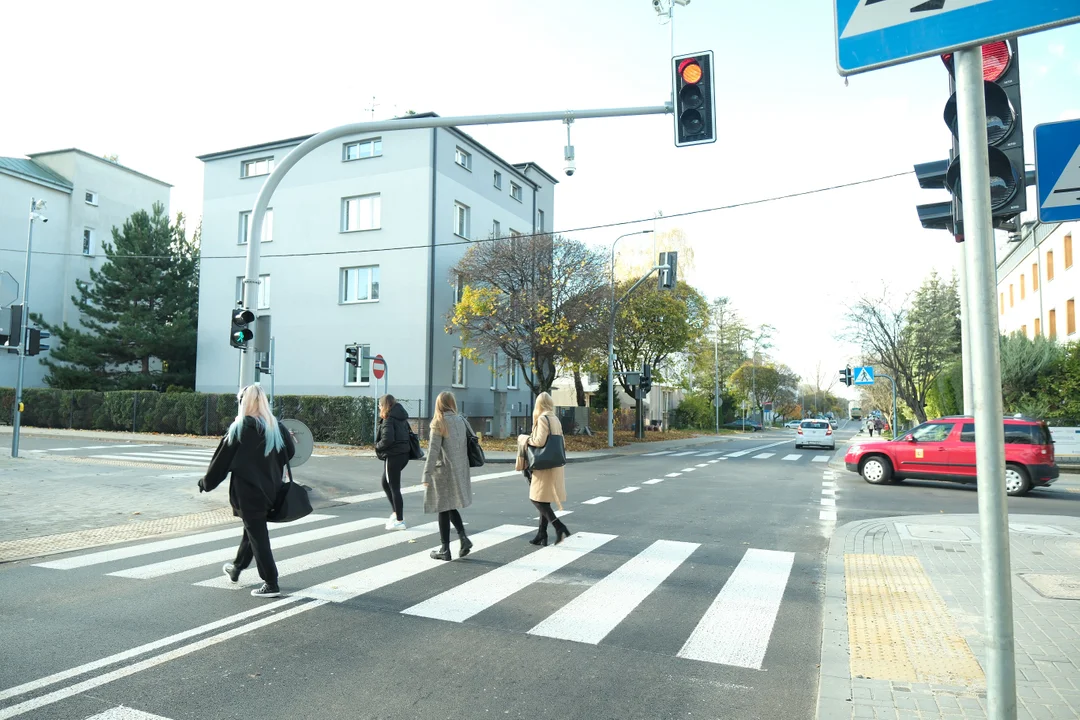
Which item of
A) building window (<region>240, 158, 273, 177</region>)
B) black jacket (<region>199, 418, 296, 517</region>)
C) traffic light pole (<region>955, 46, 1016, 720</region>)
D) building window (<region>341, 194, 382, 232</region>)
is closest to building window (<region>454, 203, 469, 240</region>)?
building window (<region>341, 194, 382, 232</region>)

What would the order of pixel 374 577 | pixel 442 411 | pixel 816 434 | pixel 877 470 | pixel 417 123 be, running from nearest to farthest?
pixel 374 577 → pixel 442 411 → pixel 417 123 → pixel 877 470 → pixel 816 434

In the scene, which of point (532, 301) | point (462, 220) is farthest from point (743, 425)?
point (532, 301)

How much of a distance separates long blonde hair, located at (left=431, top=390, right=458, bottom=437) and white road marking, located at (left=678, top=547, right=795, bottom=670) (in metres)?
3.26

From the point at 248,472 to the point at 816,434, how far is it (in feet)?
106

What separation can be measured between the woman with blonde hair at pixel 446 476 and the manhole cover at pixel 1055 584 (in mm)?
5216

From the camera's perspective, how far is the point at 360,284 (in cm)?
3006

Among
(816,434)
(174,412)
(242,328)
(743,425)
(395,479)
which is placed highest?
(242,328)

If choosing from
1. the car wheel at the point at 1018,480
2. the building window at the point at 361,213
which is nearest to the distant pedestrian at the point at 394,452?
the car wheel at the point at 1018,480

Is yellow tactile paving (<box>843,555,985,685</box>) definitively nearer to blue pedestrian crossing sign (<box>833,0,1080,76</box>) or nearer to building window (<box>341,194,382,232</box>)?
blue pedestrian crossing sign (<box>833,0,1080,76</box>)

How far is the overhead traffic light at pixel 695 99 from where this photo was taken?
29.2 ft

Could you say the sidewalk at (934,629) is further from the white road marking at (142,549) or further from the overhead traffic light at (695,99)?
the white road marking at (142,549)

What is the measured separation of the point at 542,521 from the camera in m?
8.27

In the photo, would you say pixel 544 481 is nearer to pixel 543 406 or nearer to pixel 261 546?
pixel 543 406

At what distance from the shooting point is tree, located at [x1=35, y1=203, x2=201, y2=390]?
115 ft
